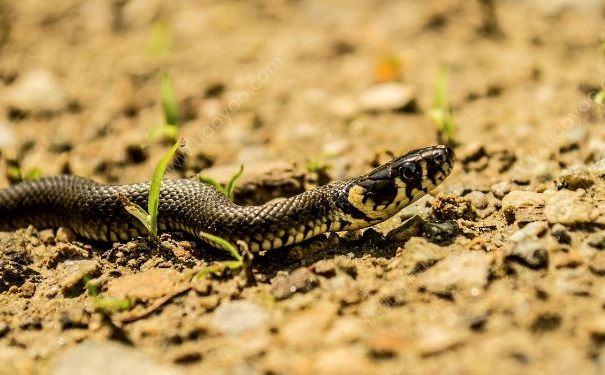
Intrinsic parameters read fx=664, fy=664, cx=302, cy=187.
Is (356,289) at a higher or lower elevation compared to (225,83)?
lower

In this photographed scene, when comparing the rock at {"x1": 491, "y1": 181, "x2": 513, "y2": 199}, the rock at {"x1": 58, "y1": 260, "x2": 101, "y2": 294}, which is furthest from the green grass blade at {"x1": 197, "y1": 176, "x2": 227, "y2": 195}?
the rock at {"x1": 491, "y1": 181, "x2": 513, "y2": 199}

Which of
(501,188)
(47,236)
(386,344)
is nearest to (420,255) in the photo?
(386,344)

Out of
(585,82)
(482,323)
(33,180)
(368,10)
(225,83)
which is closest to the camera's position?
(482,323)

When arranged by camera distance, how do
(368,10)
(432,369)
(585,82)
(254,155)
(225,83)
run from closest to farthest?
(432,369), (254,155), (585,82), (225,83), (368,10)

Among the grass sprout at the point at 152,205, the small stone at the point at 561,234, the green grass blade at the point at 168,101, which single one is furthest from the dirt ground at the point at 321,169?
the green grass blade at the point at 168,101

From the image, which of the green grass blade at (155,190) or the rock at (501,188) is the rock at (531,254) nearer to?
the rock at (501,188)

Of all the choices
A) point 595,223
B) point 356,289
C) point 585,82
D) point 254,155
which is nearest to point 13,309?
point 356,289

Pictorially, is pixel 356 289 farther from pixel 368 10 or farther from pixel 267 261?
pixel 368 10
